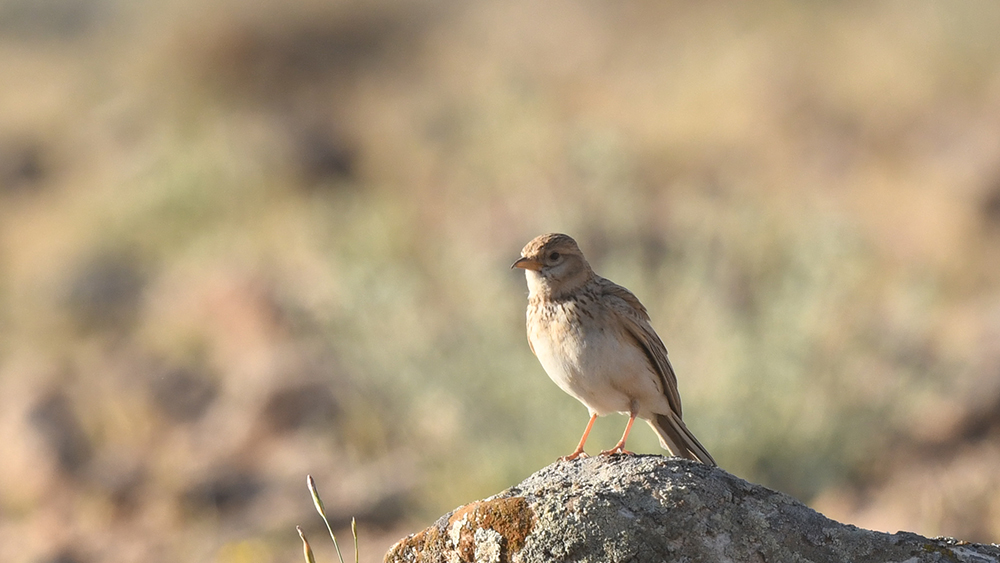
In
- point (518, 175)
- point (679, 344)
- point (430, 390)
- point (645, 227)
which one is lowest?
point (430, 390)

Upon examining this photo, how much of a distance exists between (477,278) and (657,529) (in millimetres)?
6132

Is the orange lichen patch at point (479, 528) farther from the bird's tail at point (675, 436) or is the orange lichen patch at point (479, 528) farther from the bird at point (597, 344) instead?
the bird's tail at point (675, 436)

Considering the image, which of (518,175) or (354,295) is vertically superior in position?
(518,175)

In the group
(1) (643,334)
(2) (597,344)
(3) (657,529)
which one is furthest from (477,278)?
(3) (657,529)

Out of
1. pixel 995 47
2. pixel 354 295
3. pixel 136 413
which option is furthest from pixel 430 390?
pixel 995 47

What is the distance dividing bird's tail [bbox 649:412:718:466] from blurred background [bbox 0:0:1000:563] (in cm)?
204

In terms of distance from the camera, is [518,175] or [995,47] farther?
[995,47]

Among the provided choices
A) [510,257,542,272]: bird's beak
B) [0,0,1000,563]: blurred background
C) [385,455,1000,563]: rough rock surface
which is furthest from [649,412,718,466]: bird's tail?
[0,0,1000,563]: blurred background

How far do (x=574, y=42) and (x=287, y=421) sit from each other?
62.4ft

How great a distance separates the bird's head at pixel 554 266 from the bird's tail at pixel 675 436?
27.8 inches

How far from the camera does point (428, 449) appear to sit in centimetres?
824

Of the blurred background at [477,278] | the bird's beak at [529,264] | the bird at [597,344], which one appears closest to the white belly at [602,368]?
the bird at [597,344]

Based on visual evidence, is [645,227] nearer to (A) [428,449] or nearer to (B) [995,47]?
(A) [428,449]

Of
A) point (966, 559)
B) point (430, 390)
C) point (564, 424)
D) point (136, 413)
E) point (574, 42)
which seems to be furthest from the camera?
point (574, 42)
